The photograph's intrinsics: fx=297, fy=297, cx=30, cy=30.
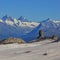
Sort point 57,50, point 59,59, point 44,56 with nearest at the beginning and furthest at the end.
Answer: point 59,59 < point 44,56 < point 57,50

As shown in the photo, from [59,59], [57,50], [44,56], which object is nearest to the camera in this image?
[59,59]

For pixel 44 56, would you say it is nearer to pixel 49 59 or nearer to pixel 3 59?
pixel 49 59

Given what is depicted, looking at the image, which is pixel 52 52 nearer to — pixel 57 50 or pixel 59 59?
pixel 57 50

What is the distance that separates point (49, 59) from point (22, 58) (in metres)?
1.65

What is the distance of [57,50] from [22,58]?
2.30 meters

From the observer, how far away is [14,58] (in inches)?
619

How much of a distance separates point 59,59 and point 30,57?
1877 mm

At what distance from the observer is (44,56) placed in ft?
51.0

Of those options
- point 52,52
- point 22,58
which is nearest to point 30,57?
point 22,58

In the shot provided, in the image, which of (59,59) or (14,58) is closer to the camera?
(59,59)

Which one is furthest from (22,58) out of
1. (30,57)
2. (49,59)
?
(49,59)

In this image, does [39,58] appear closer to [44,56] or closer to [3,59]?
[44,56]

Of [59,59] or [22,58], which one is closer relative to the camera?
[59,59]

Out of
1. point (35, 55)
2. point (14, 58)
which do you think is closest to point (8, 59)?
point (14, 58)
